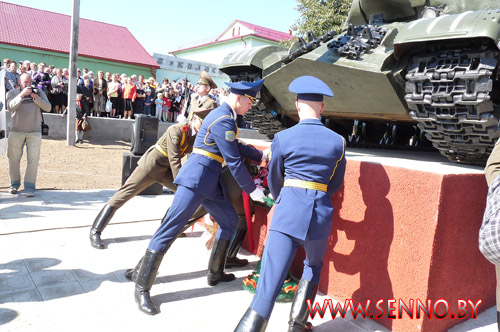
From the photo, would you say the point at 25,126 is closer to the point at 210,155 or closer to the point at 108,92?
the point at 210,155

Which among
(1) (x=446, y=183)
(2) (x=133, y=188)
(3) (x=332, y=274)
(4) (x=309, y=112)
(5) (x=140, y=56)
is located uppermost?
(5) (x=140, y=56)

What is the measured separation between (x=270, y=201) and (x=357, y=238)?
3.55ft

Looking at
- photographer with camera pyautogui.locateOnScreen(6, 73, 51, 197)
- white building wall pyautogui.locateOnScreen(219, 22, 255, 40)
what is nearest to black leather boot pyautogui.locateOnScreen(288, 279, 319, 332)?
photographer with camera pyautogui.locateOnScreen(6, 73, 51, 197)

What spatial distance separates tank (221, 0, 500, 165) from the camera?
3830 mm

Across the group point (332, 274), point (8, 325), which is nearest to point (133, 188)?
point (8, 325)

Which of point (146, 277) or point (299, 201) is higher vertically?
point (299, 201)

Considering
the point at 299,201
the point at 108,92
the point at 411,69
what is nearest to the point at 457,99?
the point at 411,69

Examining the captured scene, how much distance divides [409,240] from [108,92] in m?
14.4

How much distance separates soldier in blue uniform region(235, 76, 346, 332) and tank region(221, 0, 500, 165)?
1501 millimetres

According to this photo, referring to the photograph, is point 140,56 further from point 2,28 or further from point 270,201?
point 270,201

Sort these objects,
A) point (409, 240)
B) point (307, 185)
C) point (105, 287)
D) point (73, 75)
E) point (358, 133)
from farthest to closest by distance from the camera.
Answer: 1. point (73, 75)
2. point (358, 133)
3. point (105, 287)
4. point (409, 240)
5. point (307, 185)

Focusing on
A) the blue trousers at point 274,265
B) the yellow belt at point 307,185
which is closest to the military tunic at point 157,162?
the yellow belt at point 307,185

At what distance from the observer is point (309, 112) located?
124 inches

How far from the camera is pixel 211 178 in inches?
149
